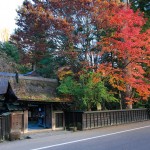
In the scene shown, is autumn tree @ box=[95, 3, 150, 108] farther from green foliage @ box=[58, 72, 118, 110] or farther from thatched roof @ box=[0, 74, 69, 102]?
thatched roof @ box=[0, 74, 69, 102]

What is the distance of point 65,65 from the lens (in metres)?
22.8

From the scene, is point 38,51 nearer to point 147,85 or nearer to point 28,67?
point 147,85

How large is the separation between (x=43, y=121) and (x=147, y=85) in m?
9.44

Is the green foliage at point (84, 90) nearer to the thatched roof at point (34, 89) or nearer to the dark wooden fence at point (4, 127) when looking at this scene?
the thatched roof at point (34, 89)

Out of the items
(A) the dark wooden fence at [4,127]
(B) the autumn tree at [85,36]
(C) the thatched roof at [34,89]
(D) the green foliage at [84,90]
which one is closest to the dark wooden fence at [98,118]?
(D) the green foliage at [84,90]

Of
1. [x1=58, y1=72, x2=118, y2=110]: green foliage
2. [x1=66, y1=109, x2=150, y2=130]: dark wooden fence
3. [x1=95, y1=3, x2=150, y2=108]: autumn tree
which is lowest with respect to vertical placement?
[x1=66, y1=109, x2=150, y2=130]: dark wooden fence

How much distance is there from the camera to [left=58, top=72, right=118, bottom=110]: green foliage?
2038cm

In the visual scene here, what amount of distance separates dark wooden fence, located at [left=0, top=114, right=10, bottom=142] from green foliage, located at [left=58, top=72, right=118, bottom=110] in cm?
564

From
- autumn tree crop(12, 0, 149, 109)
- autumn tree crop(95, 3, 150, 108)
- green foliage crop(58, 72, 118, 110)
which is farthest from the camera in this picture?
autumn tree crop(95, 3, 150, 108)

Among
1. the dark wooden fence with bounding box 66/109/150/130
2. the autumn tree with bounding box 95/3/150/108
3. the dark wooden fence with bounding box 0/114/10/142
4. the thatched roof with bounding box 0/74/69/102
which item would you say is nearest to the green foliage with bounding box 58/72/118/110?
the dark wooden fence with bounding box 66/109/150/130

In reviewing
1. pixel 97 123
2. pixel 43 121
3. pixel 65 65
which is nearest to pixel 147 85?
pixel 97 123

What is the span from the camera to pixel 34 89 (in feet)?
69.1

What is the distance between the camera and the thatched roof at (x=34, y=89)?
19406 mm

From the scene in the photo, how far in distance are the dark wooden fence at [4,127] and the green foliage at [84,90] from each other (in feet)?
18.5
